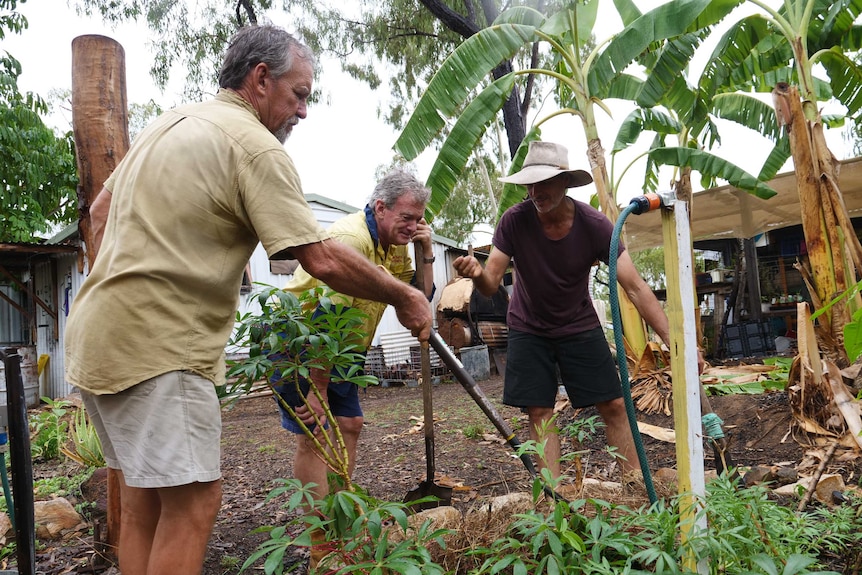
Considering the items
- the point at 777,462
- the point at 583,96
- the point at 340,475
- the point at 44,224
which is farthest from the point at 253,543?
the point at 44,224

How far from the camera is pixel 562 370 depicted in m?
3.72

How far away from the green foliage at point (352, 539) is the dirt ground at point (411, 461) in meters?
0.72

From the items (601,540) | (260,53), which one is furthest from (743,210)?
(260,53)

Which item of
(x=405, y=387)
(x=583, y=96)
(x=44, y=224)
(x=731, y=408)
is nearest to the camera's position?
(x=731, y=408)

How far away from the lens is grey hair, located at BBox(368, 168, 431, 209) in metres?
3.29

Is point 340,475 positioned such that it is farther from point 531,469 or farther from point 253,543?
point 253,543

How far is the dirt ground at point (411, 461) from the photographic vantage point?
346 cm

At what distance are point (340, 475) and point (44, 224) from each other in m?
15.3

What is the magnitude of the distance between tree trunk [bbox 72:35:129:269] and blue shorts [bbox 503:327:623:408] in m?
2.41

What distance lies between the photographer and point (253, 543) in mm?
3512

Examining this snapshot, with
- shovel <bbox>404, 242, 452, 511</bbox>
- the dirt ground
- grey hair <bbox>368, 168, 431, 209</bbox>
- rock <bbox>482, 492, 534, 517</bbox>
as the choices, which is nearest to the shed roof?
the dirt ground

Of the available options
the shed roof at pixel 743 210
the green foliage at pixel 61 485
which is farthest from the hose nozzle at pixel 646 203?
the shed roof at pixel 743 210

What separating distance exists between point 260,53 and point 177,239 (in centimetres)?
69

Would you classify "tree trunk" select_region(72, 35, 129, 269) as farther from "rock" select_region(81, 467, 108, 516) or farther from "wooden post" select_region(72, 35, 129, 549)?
"rock" select_region(81, 467, 108, 516)
